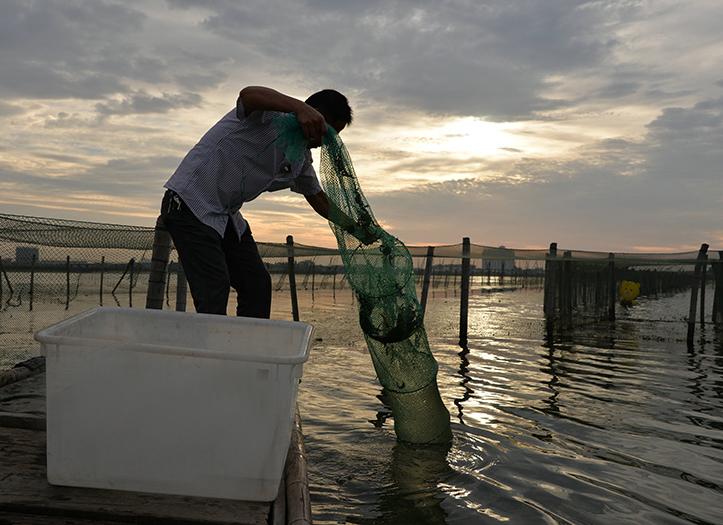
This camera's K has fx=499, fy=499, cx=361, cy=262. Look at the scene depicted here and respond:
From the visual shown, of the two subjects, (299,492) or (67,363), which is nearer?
(67,363)

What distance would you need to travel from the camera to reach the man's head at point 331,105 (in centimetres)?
253

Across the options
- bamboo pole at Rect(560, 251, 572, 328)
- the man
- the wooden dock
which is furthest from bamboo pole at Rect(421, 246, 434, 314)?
the wooden dock

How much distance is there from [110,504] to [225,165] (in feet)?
4.94

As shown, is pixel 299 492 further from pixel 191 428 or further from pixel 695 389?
pixel 695 389

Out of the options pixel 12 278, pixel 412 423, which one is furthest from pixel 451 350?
pixel 12 278

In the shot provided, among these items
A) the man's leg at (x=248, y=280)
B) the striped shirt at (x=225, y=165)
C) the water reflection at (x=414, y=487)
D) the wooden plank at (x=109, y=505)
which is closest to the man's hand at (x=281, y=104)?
the striped shirt at (x=225, y=165)

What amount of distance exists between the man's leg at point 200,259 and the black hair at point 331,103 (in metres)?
0.84

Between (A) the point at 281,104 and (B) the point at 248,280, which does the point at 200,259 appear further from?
(A) the point at 281,104

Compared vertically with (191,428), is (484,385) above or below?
below

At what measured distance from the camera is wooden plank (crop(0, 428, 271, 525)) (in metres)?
1.37

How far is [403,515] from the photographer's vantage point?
2.27 metres

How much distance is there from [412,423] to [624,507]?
Result: 1179 mm

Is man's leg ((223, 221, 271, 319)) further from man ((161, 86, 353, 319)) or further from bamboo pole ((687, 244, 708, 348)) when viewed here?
bamboo pole ((687, 244, 708, 348))

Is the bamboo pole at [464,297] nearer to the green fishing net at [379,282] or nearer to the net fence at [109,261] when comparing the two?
the net fence at [109,261]
